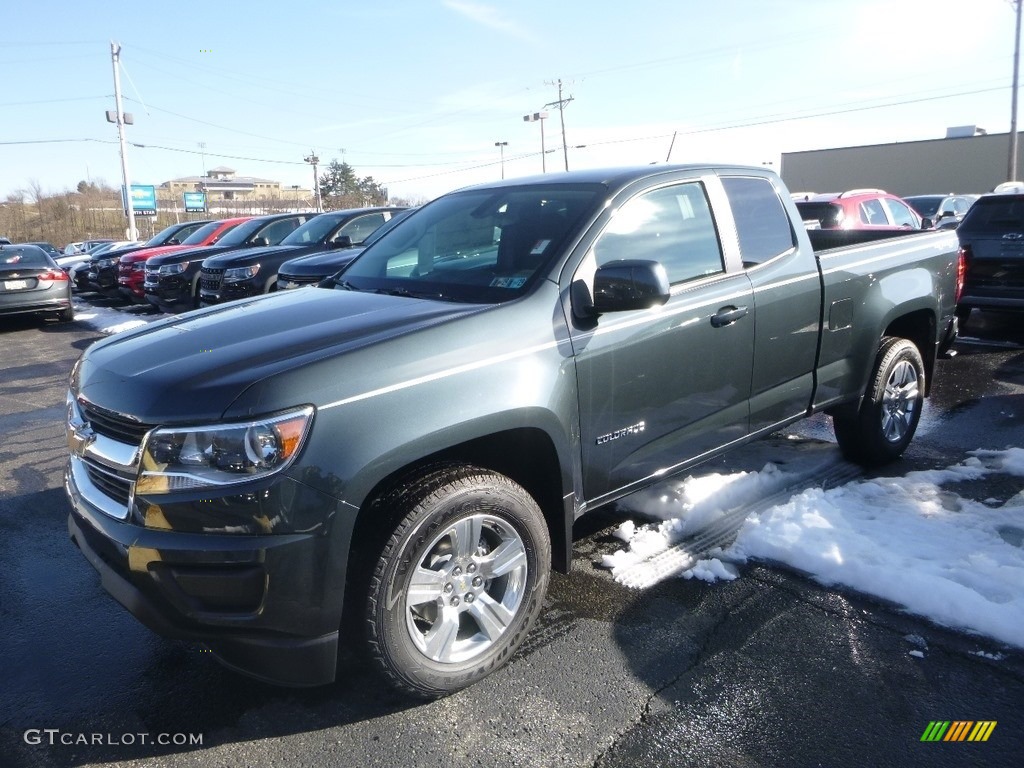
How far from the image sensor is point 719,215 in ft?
13.2

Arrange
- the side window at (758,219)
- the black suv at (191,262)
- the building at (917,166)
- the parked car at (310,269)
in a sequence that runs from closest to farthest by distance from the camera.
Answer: the side window at (758,219)
the parked car at (310,269)
the black suv at (191,262)
the building at (917,166)

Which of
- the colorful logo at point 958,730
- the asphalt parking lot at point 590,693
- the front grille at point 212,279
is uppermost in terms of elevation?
the front grille at point 212,279

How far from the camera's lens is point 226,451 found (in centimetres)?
242

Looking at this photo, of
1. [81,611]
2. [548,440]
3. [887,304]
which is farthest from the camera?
[887,304]

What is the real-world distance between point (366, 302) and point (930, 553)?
2821 mm

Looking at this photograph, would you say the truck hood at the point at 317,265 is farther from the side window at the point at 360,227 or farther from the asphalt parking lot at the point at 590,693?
the asphalt parking lot at the point at 590,693

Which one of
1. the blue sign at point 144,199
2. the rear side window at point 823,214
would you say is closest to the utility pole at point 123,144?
the blue sign at point 144,199

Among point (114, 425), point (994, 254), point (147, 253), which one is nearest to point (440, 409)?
point (114, 425)

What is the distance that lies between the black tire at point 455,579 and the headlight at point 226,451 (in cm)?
42

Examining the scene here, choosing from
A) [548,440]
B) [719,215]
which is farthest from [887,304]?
[548,440]

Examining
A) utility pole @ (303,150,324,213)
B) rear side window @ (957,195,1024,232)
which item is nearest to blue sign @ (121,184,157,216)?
utility pole @ (303,150,324,213)

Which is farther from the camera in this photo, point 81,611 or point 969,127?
point 969,127

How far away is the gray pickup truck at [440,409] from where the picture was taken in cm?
246

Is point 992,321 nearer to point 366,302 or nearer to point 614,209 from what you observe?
point 614,209
